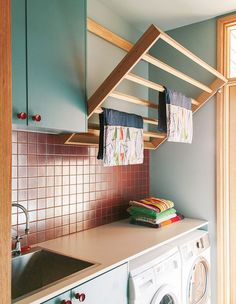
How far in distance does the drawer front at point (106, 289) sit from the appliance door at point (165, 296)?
0.80 ft

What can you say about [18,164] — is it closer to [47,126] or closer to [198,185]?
[47,126]

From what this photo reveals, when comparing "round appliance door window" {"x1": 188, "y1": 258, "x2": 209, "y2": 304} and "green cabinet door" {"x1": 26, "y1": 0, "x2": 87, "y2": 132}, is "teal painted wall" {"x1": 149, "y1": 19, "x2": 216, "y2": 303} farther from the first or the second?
"green cabinet door" {"x1": 26, "y1": 0, "x2": 87, "y2": 132}

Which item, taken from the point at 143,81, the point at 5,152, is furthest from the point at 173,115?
the point at 5,152

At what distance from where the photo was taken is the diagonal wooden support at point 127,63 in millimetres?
1486

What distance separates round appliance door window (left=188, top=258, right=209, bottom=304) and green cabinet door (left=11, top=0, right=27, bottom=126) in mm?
1649

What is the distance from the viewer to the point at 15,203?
165 centimetres

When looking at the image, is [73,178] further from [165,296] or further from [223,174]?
[223,174]

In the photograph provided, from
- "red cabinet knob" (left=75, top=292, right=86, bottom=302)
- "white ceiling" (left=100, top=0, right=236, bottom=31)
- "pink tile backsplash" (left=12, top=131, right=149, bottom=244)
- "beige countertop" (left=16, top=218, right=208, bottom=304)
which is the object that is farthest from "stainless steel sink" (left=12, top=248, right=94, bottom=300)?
"white ceiling" (left=100, top=0, right=236, bottom=31)

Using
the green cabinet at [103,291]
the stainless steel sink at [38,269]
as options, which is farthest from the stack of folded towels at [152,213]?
the stainless steel sink at [38,269]

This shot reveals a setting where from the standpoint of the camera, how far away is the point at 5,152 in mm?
648

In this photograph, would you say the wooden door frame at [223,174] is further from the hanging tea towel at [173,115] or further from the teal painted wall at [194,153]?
the hanging tea towel at [173,115]

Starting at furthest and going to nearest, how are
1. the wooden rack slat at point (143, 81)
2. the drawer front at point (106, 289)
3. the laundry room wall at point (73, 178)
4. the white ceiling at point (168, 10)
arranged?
the white ceiling at point (168, 10) < the laundry room wall at point (73, 178) < the wooden rack slat at point (143, 81) < the drawer front at point (106, 289)

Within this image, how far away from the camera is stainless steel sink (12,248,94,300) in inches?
61.7

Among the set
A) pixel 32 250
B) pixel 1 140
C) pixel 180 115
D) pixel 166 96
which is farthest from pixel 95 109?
pixel 1 140
